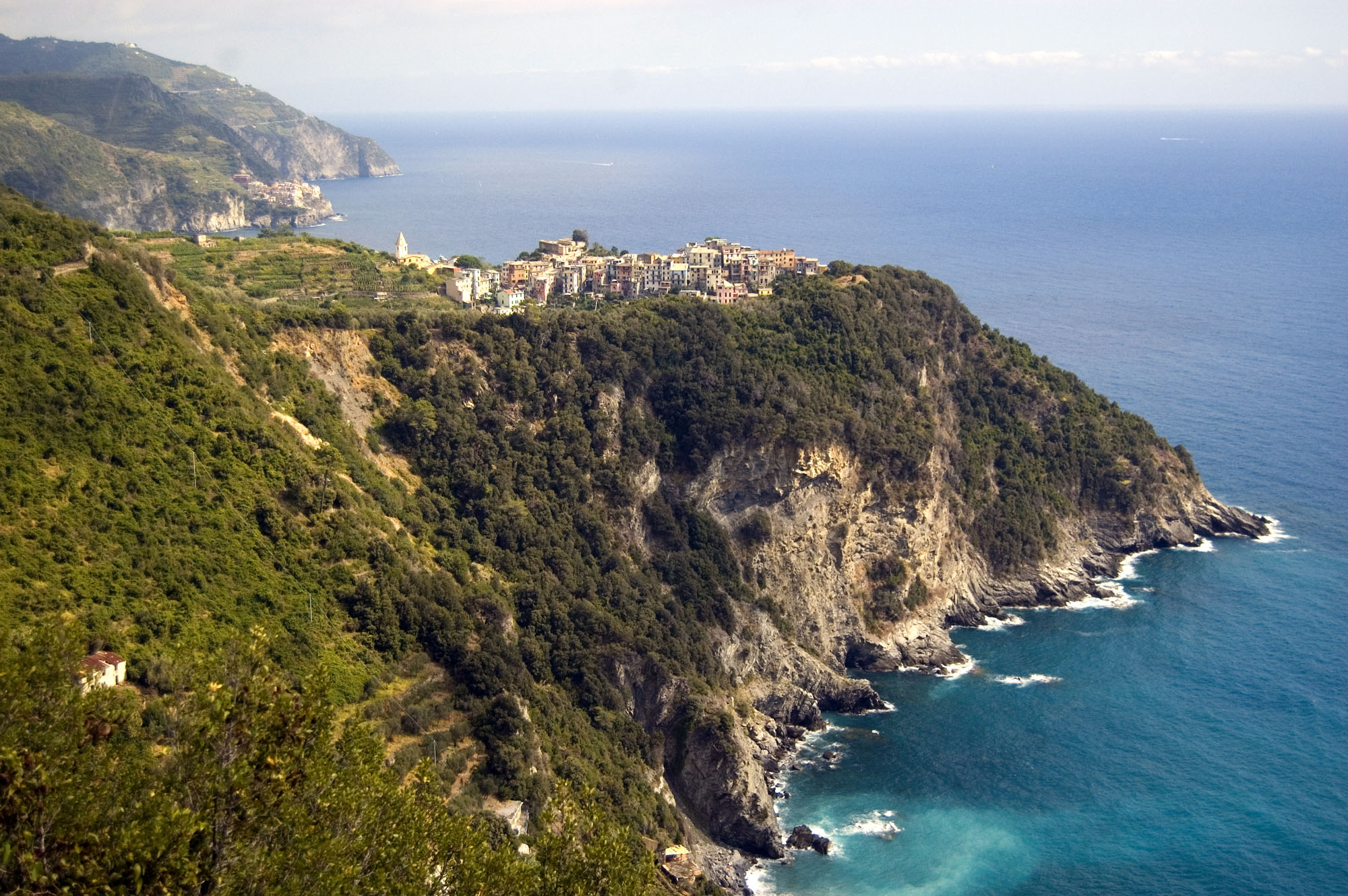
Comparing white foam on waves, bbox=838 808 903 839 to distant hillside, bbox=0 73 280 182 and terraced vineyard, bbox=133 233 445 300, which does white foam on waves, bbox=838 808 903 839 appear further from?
distant hillside, bbox=0 73 280 182

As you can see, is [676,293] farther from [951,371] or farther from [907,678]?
[907,678]

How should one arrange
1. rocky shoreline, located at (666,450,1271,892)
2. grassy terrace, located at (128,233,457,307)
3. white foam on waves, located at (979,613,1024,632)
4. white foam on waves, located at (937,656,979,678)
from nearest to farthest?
rocky shoreline, located at (666,450,1271,892) → white foam on waves, located at (937,656,979,678) → grassy terrace, located at (128,233,457,307) → white foam on waves, located at (979,613,1024,632)

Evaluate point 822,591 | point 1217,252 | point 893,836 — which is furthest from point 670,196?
point 893,836

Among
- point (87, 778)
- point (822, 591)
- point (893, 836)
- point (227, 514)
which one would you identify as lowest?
point (893, 836)

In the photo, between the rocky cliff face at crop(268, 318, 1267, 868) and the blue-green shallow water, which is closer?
the blue-green shallow water

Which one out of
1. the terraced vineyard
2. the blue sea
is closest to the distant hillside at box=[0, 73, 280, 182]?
the terraced vineyard

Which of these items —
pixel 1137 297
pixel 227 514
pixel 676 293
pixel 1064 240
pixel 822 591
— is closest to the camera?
pixel 227 514
